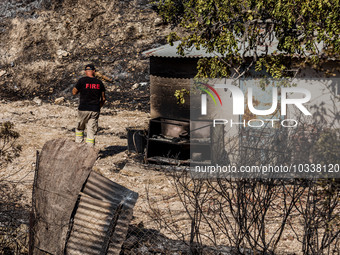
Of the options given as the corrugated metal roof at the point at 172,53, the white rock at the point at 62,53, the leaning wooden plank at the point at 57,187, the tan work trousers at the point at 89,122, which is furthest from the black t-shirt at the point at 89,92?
the white rock at the point at 62,53

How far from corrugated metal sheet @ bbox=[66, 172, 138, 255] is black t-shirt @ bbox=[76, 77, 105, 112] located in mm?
5258

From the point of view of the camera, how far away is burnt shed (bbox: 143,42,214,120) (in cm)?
1270

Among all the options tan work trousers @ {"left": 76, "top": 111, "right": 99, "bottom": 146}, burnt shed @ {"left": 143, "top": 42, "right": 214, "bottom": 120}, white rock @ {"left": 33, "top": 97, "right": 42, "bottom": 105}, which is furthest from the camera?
white rock @ {"left": 33, "top": 97, "right": 42, "bottom": 105}

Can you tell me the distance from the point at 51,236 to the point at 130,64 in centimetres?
1602

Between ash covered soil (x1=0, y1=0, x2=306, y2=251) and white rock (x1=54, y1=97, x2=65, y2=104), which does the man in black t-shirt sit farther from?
white rock (x1=54, y1=97, x2=65, y2=104)

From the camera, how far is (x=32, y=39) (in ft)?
71.4

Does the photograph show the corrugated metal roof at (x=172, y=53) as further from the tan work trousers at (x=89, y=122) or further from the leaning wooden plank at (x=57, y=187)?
the leaning wooden plank at (x=57, y=187)

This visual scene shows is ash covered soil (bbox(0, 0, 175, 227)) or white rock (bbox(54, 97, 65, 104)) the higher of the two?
ash covered soil (bbox(0, 0, 175, 227))

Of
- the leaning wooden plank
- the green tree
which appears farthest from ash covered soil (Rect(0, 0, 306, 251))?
the leaning wooden plank

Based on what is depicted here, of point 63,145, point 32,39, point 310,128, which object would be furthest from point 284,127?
point 32,39

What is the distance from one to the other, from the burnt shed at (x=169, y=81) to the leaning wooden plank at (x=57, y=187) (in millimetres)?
8052

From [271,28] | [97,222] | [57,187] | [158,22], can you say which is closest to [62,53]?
[158,22]

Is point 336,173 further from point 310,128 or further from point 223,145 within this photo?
point 223,145

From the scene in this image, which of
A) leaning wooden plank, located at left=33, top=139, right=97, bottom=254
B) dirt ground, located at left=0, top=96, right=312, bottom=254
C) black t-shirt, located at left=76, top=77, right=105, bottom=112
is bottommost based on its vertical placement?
dirt ground, located at left=0, top=96, right=312, bottom=254
